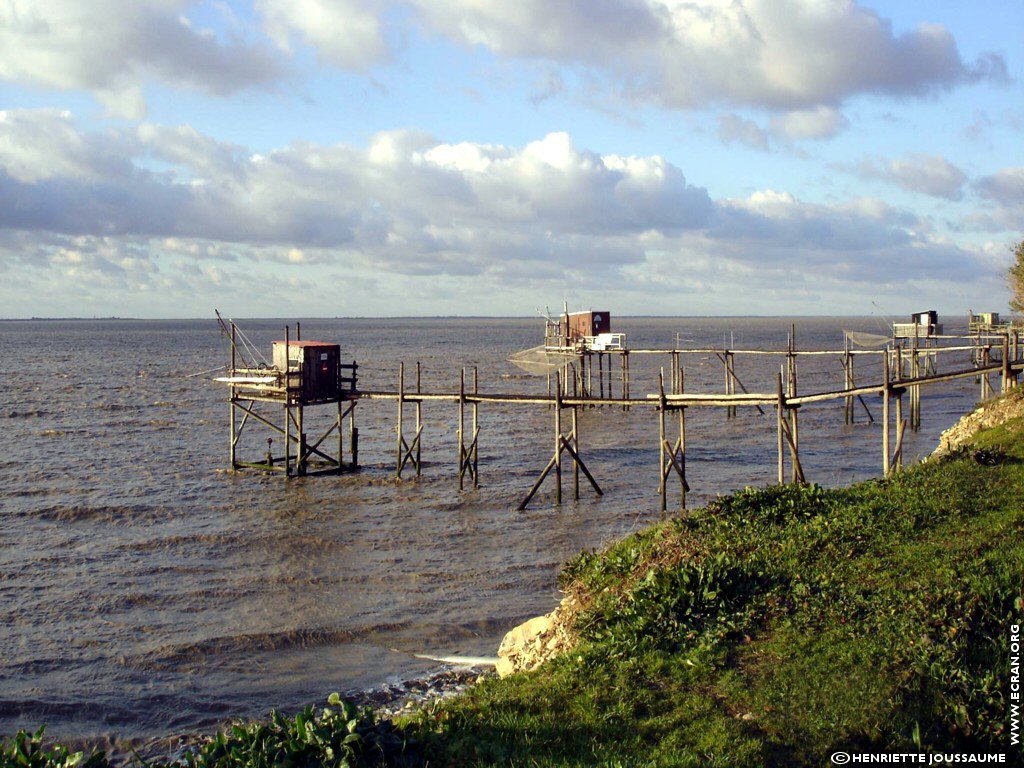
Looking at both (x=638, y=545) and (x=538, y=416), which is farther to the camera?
(x=538, y=416)

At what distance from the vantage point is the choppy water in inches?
550

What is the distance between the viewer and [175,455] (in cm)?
3528

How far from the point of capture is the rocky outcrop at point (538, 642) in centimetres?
1107

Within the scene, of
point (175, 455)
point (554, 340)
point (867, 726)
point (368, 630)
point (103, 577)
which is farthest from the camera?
point (554, 340)

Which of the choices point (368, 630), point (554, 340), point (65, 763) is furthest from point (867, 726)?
point (554, 340)

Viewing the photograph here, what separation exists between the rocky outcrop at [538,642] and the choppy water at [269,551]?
2021 mm

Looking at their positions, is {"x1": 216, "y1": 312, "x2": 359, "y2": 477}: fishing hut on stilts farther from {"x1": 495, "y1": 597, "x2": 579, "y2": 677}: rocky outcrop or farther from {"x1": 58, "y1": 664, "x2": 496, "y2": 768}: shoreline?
{"x1": 495, "y1": 597, "x2": 579, "y2": 677}: rocky outcrop

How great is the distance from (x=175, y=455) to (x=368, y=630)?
878 inches

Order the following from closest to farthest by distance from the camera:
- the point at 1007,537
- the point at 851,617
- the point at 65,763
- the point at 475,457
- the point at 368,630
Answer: the point at 65,763, the point at 851,617, the point at 1007,537, the point at 368,630, the point at 475,457

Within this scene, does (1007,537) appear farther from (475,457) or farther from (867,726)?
(475,457)

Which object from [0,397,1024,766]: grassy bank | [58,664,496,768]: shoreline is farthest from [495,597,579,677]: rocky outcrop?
[58,664,496,768]: shoreline

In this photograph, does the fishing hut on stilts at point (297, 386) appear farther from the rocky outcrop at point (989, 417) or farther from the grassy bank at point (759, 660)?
the rocky outcrop at point (989, 417)

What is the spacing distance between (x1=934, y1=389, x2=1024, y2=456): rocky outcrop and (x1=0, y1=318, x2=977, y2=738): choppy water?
12.3 feet

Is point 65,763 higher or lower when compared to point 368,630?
higher
